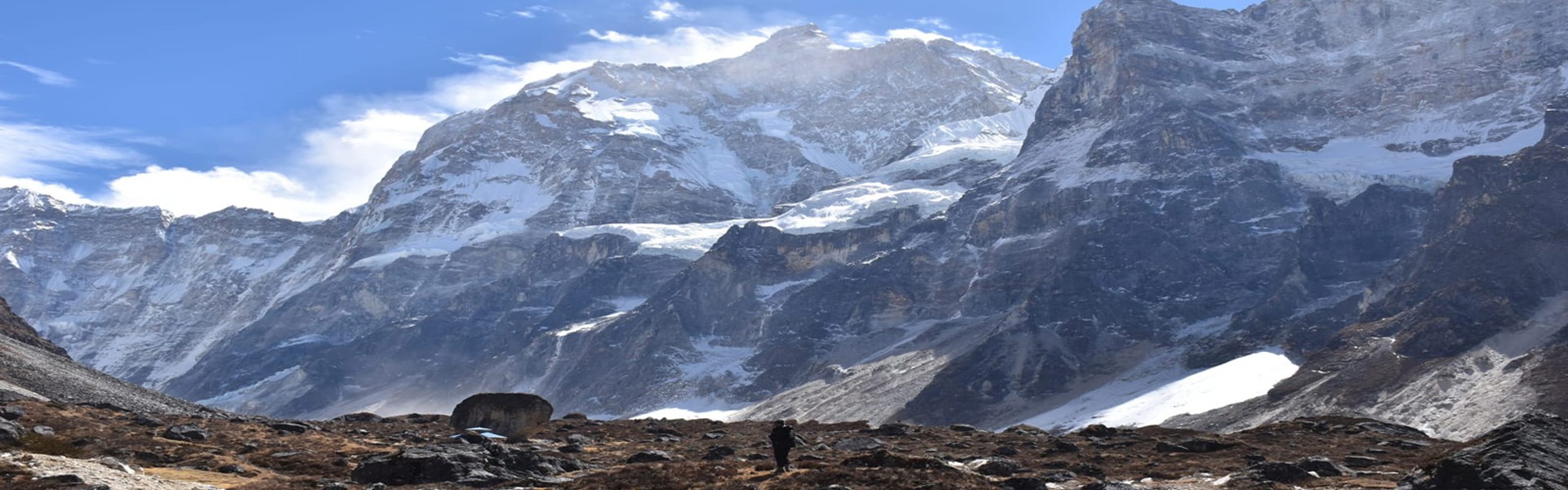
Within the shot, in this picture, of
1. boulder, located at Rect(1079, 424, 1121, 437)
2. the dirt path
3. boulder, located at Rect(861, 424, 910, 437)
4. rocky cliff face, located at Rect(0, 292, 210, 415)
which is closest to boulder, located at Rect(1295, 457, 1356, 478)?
boulder, located at Rect(1079, 424, 1121, 437)

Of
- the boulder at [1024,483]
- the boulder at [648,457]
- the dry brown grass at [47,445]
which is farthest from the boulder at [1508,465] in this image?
the dry brown grass at [47,445]

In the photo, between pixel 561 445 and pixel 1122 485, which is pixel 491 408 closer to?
pixel 561 445

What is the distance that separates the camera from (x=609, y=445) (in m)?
82.9

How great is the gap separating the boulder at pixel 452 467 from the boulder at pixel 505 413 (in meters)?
28.4

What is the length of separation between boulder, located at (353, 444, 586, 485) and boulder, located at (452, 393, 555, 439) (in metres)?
28.4

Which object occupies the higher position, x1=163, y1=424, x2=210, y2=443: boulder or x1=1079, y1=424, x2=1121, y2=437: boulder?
x1=163, y1=424, x2=210, y2=443: boulder

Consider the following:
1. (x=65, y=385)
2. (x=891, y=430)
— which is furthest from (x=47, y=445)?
(x=65, y=385)

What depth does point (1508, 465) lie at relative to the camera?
45750 mm

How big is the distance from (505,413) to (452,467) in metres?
33.2

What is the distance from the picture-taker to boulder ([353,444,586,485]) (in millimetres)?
56750

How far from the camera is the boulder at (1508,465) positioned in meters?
45.0

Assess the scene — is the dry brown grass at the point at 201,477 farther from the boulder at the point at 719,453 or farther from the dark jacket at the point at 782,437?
the boulder at the point at 719,453

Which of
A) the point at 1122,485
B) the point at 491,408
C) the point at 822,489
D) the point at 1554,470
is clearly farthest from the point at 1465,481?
the point at 491,408

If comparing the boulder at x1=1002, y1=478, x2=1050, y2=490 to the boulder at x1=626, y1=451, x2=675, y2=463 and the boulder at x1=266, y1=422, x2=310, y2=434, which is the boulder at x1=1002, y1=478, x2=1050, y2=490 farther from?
the boulder at x1=266, y1=422, x2=310, y2=434
